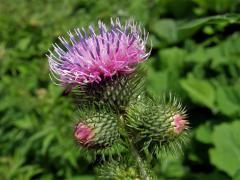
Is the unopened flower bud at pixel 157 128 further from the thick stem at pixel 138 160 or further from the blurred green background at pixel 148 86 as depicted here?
the blurred green background at pixel 148 86

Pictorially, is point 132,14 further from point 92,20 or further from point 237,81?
point 237,81

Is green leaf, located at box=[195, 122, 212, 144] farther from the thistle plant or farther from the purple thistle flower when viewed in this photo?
the purple thistle flower

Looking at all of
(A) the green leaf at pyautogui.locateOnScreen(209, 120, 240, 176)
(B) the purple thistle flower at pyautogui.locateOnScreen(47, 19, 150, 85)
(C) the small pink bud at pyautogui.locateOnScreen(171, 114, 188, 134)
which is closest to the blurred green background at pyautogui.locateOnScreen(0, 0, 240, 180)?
(A) the green leaf at pyautogui.locateOnScreen(209, 120, 240, 176)

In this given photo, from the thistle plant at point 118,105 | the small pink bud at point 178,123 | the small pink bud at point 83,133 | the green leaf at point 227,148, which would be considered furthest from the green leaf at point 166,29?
the small pink bud at point 83,133

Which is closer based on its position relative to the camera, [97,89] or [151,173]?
[151,173]

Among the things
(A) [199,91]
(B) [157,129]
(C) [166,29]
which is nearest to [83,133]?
(B) [157,129]

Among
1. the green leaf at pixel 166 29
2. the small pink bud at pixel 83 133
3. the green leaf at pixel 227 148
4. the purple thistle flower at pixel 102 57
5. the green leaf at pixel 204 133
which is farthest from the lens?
the green leaf at pixel 166 29

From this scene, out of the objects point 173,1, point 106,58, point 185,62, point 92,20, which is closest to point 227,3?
point 173,1
